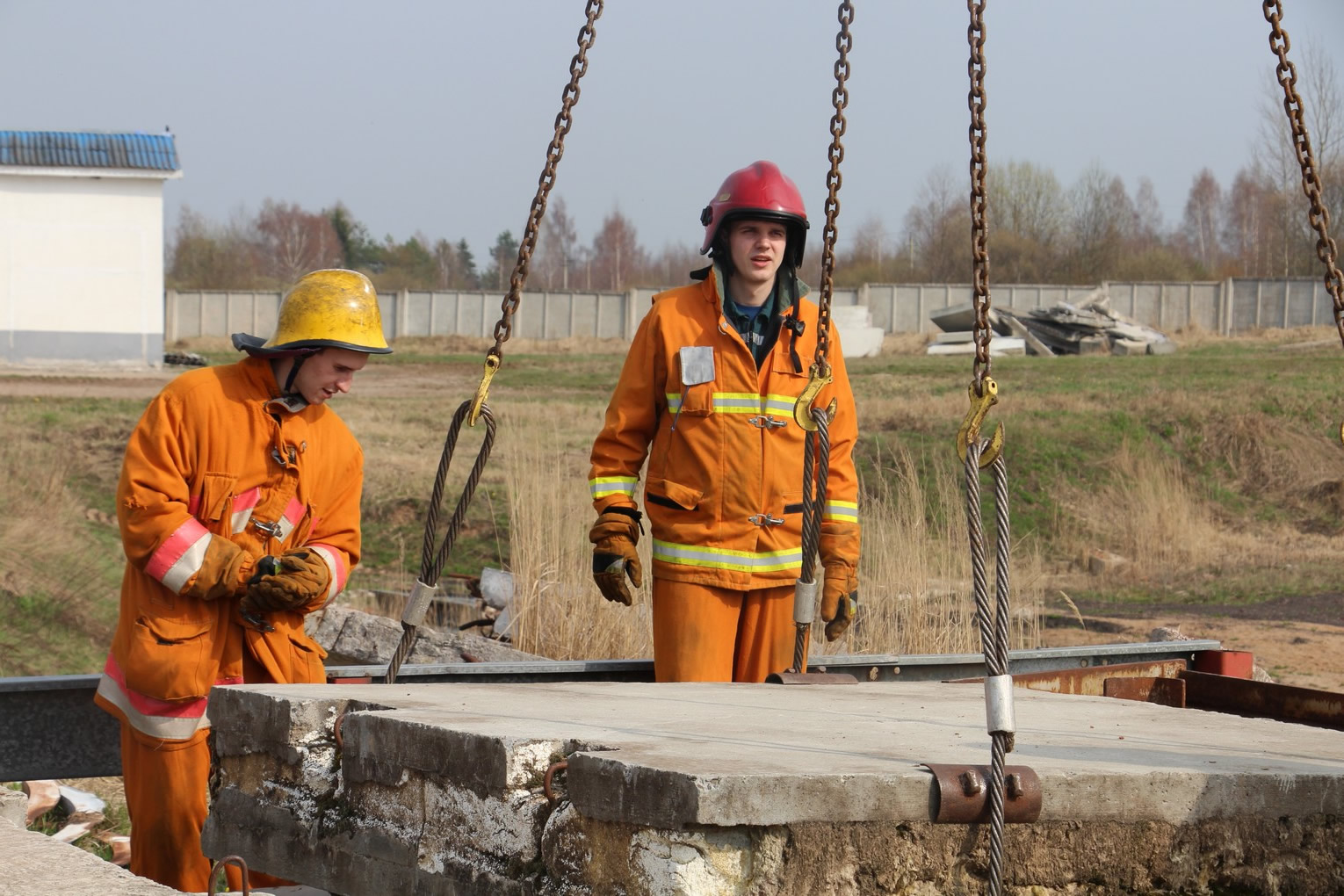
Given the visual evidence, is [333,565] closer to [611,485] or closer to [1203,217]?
[611,485]

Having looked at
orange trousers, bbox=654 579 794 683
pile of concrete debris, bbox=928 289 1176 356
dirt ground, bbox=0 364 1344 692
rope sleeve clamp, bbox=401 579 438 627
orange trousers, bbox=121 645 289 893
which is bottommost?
dirt ground, bbox=0 364 1344 692

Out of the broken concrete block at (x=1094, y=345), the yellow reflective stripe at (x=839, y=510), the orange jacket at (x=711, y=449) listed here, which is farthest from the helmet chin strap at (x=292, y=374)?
the broken concrete block at (x=1094, y=345)

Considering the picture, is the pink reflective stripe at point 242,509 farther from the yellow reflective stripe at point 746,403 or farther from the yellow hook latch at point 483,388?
the yellow reflective stripe at point 746,403

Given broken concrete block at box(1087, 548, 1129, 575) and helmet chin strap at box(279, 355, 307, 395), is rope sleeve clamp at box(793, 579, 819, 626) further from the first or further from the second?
broken concrete block at box(1087, 548, 1129, 575)

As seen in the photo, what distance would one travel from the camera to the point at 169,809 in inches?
146

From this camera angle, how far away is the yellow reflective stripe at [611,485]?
14.7 feet

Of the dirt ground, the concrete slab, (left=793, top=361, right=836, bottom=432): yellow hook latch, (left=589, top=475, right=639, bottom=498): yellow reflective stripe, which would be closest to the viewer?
the concrete slab

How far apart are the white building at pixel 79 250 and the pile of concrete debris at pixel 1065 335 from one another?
51.0 ft

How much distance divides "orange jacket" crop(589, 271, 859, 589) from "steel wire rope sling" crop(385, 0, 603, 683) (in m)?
0.62

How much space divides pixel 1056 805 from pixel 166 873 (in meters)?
2.30

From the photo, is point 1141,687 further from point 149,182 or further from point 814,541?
point 149,182

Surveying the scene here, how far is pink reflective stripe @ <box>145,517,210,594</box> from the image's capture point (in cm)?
360

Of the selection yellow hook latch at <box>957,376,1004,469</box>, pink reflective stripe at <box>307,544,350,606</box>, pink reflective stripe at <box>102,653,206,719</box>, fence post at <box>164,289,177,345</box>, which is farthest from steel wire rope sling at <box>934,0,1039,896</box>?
fence post at <box>164,289,177,345</box>

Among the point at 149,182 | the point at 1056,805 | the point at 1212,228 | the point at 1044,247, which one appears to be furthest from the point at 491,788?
the point at 1212,228
